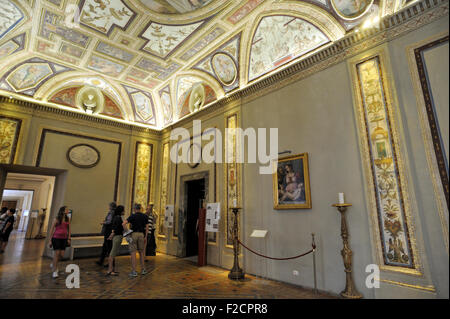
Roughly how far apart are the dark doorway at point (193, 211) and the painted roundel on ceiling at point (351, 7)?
6039mm

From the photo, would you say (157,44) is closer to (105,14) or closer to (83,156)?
(105,14)

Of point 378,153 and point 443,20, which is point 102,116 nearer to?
point 378,153

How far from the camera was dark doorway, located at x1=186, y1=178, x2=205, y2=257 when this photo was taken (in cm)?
882

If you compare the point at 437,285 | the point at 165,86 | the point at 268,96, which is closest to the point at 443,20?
the point at 268,96

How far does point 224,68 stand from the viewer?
7.84 metres

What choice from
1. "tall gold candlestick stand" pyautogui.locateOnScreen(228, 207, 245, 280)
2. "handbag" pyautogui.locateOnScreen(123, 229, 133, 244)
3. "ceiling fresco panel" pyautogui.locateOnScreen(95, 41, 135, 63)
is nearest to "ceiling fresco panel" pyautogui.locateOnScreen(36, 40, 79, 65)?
"ceiling fresco panel" pyautogui.locateOnScreen(95, 41, 135, 63)

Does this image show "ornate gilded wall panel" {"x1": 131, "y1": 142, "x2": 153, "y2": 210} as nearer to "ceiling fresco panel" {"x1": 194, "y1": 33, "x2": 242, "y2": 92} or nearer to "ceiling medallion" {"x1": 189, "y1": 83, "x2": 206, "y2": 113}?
"ceiling medallion" {"x1": 189, "y1": 83, "x2": 206, "y2": 113}

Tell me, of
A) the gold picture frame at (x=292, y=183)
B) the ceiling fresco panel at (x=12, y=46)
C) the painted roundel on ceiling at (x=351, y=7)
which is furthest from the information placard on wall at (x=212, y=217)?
the ceiling fresco panel at (x=12, y=46)

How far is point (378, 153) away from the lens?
176 inches

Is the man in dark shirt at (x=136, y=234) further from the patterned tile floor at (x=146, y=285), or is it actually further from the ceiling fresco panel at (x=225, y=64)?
the ceiling fresco panel at (x=225, y=64)

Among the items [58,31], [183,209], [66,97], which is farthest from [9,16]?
[183,209]

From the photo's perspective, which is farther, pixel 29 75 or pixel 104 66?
pixel 104 66

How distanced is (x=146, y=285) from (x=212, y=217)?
2508mm

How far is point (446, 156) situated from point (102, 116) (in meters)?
10.1
